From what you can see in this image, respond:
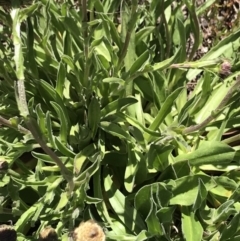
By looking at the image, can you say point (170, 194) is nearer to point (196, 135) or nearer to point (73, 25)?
point (196, 135)

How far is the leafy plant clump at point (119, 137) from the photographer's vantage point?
204cm

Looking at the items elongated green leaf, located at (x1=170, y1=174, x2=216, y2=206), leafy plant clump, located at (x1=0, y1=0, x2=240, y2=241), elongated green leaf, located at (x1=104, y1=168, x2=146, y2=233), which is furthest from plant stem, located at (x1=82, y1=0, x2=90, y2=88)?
elongated green leaf, located at (x1=170, y1=174, x2=216, y2=206)

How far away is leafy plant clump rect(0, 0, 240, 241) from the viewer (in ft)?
6.71

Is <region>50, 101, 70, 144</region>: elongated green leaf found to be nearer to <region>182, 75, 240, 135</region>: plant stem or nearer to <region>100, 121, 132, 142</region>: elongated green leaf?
<region>100, 121, 132, 142</region>: elongated green leaf

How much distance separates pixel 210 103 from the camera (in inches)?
97.5

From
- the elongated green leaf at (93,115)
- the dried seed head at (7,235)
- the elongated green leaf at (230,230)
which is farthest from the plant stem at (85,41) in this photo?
the elongated green leaf at (230,230)

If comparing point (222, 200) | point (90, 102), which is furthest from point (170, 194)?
point (90, 102)

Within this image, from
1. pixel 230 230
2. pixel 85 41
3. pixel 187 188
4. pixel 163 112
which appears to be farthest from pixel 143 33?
pixel 230 230

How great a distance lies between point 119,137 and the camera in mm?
2285

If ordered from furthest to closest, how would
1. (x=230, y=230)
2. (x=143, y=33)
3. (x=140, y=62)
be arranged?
1. (x=143, y=33)
2. (x=140, y=62)
3. (x=230, y=230)

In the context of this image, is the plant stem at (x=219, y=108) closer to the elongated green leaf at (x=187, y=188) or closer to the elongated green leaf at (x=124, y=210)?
the elongated green leaf at (x=187, y=188)

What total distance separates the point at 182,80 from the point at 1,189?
106cm

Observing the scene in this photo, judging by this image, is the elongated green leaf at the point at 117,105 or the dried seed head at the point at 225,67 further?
the elongated green leaf at the point at 117,105

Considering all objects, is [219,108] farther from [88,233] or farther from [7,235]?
[7,235]
